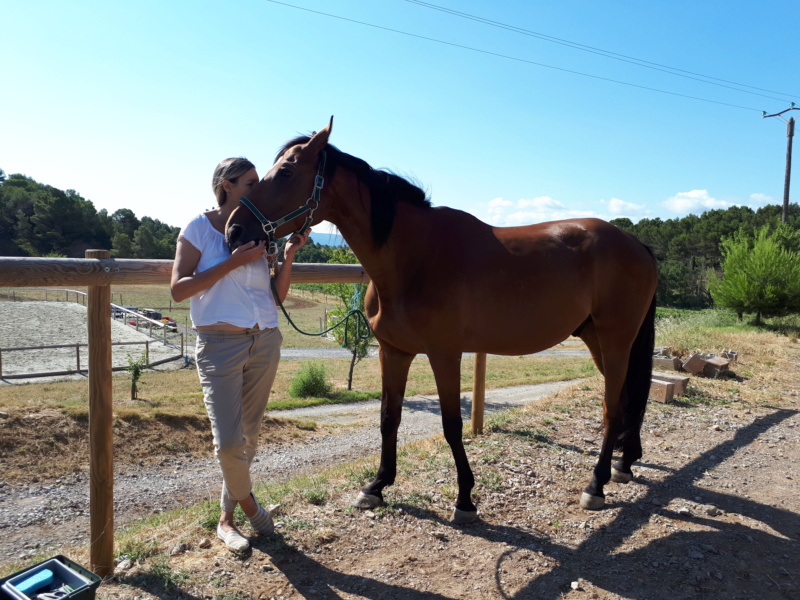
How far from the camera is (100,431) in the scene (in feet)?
9.11

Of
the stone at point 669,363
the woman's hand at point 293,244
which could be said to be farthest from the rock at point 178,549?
the stone at point 669,363

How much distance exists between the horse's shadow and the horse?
1.04 ft

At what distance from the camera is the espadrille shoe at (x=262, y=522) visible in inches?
123

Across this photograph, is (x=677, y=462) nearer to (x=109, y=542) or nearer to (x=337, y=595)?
(x=337, y=595)

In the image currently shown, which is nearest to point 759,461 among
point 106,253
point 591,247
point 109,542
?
point 591,247

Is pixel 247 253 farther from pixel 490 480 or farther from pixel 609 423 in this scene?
pixel 609 423

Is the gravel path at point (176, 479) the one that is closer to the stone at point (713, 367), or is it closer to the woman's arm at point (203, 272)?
the woman's arm at point (203, 272)

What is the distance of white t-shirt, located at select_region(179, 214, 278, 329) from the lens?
2744 mm

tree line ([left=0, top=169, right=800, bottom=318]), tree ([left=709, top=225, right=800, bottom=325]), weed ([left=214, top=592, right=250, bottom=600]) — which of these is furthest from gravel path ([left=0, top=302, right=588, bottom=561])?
tree ([left=709, top=225, right=800, bottom=325])

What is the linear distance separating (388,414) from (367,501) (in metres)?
0.64

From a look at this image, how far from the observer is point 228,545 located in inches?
118

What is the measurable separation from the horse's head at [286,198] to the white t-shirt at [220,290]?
0.43ft

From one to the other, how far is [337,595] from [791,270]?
21.7 metres

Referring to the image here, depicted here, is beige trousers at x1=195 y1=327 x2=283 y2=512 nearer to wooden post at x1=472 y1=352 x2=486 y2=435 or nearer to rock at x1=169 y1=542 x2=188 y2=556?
rock at x1=169 y1=542 x2=188 y2=556
